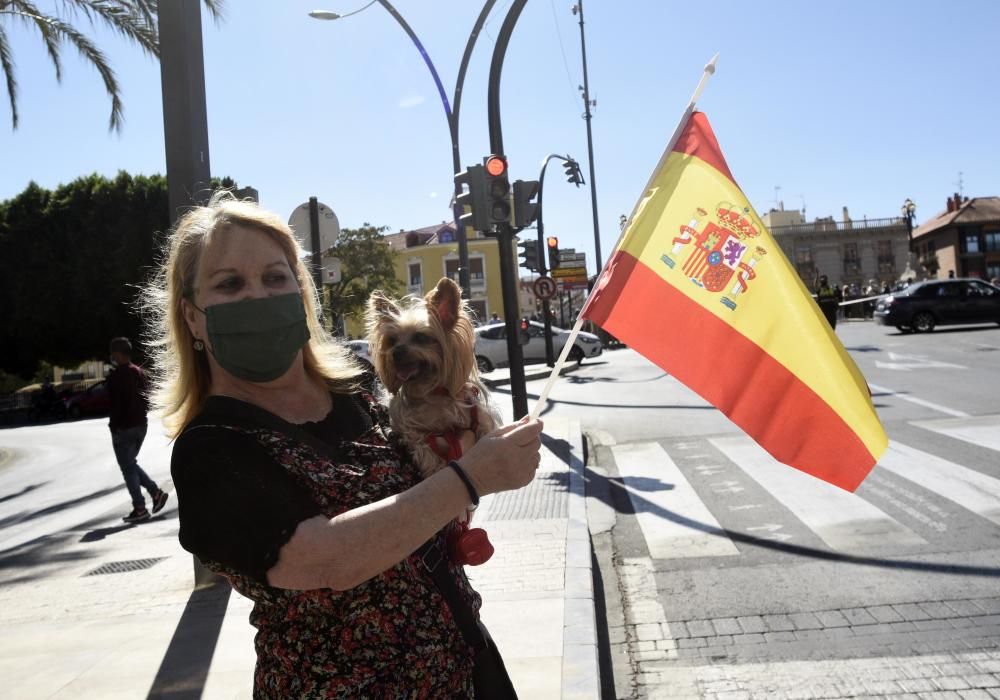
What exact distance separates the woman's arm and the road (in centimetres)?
273

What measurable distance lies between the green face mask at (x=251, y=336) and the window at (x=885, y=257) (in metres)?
87.1

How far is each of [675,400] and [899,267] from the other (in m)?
76.5

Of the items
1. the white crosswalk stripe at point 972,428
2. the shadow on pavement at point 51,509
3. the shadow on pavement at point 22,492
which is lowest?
the shadow on pavement at point 22,492

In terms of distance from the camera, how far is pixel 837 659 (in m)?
3.90

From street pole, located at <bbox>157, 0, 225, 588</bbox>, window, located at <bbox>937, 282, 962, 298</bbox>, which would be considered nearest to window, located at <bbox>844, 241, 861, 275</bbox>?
window, located at <bbox>937, 282, 962, 298</bbox>

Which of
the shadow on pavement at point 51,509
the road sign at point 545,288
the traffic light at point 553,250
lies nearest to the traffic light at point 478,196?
the shadow on pavement at point 51,509

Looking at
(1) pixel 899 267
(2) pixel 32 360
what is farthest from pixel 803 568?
(1) pixel 899 267

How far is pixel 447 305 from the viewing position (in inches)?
82.0

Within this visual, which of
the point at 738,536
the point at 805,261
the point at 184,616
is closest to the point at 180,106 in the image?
the point at 184,616

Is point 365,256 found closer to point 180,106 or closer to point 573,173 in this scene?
point 573,173

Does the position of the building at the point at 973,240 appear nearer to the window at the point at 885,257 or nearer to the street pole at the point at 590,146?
the window at the point at 885,257

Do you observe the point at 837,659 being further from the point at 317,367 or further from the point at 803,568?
the point at 317,367

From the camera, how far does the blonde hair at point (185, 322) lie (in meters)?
1.67

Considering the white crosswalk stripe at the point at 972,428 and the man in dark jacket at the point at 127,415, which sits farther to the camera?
the man in dark jacket at the point at 127,415
